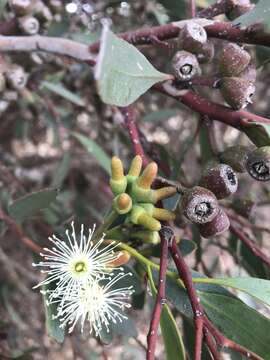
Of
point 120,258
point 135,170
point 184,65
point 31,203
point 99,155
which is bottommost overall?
point 99,155

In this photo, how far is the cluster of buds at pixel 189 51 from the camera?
37.2 inches

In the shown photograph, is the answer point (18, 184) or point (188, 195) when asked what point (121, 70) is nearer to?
point (188, 195)

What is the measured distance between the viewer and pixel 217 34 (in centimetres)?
97

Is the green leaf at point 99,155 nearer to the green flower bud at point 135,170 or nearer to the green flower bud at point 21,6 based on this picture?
the green flower bud at point 21,6

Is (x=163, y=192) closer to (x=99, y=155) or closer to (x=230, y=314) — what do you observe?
(x=230, y=314)

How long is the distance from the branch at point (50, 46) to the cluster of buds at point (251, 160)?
1.07 feet

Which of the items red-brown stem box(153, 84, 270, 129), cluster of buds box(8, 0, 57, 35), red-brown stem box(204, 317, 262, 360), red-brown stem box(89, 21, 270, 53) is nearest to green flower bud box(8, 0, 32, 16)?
cluster of buds box(8, 0, 57, 35)

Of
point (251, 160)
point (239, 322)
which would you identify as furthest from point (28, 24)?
point (239, 322)

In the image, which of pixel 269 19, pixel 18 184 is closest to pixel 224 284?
pixel 269 19

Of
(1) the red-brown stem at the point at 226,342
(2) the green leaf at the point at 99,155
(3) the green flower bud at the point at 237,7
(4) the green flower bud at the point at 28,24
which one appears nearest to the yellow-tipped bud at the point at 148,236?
(1) the red-brown stem at the point at 226,342

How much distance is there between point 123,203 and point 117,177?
4 centimetres

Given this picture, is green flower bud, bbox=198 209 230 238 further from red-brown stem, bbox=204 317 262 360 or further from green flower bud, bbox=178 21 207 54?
green flower bud, bbox=178 21 207 54

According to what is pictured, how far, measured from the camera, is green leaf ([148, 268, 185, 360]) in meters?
0.88

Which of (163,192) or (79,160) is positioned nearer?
(163,192)
